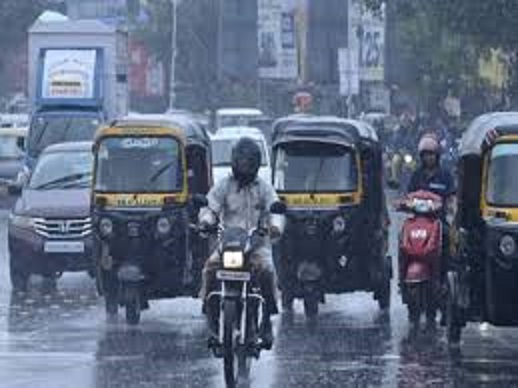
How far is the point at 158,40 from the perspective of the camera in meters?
91.3

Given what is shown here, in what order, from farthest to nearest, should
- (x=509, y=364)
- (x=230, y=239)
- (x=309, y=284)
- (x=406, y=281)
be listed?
(x=309, y=284) → (x=406, y=281) → (x=509, y=364) → (x=230, y=239)

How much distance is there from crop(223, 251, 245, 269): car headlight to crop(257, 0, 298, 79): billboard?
6331 centimetres

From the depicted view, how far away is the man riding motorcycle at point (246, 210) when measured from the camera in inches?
598

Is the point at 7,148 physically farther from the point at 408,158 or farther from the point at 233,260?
the point at 233,260

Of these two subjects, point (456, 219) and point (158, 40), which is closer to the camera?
point (456, 219)

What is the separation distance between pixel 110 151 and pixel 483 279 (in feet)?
18.4

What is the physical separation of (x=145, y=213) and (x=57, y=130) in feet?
73.8

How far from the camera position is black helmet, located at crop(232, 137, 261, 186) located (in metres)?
15.3

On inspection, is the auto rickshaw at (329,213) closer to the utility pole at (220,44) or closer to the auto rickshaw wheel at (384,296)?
the auto rickshaw wheel at (384,296)

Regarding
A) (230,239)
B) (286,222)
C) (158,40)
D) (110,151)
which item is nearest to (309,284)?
(286,222)

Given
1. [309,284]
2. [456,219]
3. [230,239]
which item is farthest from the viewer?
[309,284]

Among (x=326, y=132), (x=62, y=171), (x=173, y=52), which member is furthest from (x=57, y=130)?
(x=173, y=52)

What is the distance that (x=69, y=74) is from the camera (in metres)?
45.6

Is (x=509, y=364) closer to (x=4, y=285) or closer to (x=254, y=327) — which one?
(x=254, y=327)
